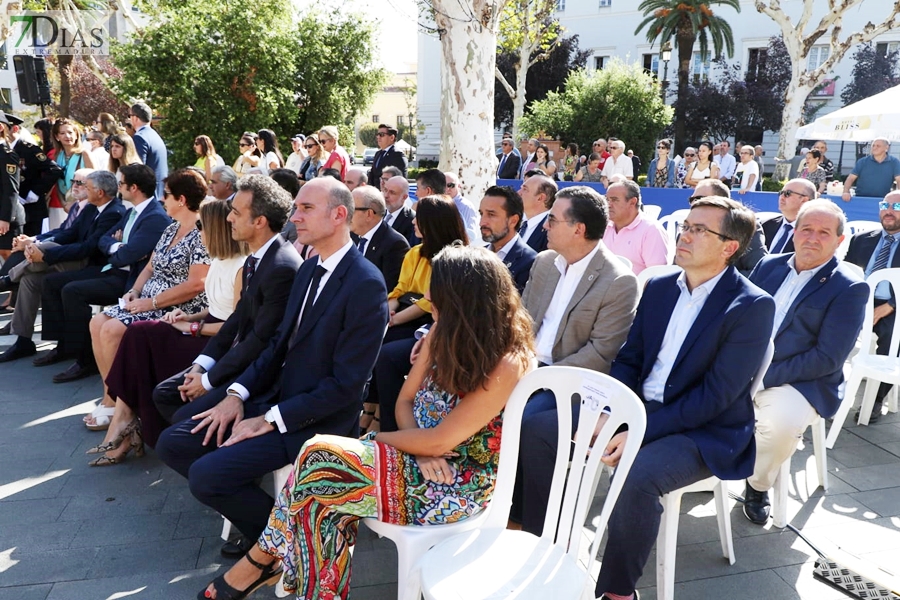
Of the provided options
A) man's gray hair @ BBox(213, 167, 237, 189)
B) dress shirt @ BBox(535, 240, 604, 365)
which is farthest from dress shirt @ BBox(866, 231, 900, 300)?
man's gray hair @ BBox(213, 167, 237, 189)

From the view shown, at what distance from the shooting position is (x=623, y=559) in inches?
92.2

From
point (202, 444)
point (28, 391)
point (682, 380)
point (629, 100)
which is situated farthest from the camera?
point (629, 100)

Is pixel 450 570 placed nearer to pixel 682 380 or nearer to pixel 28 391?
pixel 682 380

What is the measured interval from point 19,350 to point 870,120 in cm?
751

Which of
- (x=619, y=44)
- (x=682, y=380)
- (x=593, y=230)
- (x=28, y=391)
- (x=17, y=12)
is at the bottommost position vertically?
(x=28, y=391)

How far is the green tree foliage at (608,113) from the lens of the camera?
77.0 feet

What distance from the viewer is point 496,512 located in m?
2.28

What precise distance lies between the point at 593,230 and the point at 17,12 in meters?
12.4

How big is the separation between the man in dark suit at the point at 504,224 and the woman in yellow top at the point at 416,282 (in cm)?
16

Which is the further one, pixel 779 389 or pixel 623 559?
pixel 779 389

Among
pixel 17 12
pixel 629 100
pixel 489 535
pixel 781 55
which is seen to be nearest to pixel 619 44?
pixel 781 55

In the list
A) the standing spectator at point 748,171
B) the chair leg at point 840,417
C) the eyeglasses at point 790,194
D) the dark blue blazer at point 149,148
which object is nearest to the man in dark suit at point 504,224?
the chair leg at point 840,417

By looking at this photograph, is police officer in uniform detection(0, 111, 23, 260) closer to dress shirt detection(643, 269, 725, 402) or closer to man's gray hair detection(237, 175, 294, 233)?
man's gray hair detection(237, 175, 294, 233)

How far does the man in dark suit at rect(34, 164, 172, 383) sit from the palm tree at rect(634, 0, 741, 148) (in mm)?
29245
